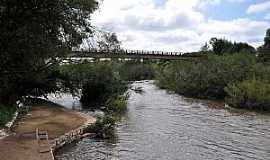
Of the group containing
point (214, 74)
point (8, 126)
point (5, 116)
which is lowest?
point (8, 126)

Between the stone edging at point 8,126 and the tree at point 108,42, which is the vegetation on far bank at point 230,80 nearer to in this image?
the tree at point 108,42

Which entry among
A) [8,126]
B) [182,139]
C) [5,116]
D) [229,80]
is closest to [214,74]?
[229,80]

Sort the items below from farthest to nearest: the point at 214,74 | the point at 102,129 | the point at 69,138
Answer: the point at 214,74
the point at 102,129
the point at 69,138

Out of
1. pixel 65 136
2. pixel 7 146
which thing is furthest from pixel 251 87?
pixel 7 146

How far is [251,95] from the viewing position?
4822 centimetres

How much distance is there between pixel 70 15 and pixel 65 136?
1187cm

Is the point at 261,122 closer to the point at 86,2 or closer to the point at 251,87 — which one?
the point at 251,87

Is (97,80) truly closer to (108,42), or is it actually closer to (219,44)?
(108,42)

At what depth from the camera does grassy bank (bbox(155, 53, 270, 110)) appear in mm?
48531

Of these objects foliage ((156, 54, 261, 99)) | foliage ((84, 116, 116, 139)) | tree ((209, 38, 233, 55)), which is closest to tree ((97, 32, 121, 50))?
foliage ((84, 116, 116, 139))

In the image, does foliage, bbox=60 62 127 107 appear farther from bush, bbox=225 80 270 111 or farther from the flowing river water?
bush, bbox=225 80 270 111

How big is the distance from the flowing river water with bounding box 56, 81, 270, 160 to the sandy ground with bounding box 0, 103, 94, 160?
1.94 meters

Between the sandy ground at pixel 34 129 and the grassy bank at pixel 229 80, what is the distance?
71.1 ft

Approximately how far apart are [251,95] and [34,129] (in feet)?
92.7
